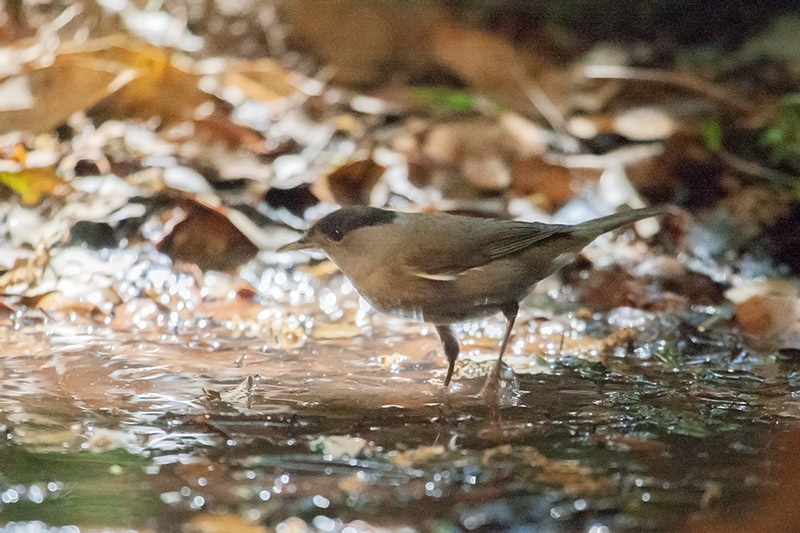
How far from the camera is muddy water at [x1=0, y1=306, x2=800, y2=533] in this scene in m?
2.37

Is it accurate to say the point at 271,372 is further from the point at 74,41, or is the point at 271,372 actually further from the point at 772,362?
the point at 74,41

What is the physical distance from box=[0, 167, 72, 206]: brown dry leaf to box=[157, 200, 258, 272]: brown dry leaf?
0.75 m

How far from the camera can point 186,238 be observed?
5.10 meters

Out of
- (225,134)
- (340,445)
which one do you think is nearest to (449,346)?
(340,445)

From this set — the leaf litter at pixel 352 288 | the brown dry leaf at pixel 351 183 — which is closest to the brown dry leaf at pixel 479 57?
the leaf litter at pixel 352 288

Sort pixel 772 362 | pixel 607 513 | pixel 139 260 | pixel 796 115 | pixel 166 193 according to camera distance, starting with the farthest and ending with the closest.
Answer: pixel 796 115
pixel 166 193
pixel 139 260
pixel 772 362
pixel 607 513

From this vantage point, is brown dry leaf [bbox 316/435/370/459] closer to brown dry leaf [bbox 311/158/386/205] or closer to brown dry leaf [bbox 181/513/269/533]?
brown dry leaf [bbox 181/513/269/533]

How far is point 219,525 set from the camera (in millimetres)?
2270

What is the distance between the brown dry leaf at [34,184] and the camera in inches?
204

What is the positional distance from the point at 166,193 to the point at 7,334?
149 cm

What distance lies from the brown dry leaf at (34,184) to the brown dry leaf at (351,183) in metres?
1.51

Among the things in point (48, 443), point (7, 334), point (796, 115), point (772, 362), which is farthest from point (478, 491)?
point (796, 115)

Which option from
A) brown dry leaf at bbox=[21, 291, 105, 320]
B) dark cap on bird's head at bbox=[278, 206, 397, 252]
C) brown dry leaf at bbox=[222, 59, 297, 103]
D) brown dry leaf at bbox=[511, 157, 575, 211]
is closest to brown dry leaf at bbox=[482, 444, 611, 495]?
dark cap on bird's head at bbox=[278, 206, 397, 252]

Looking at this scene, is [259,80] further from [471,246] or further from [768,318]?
[768,318]
